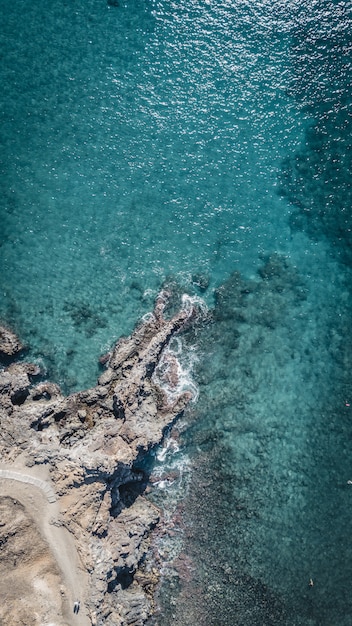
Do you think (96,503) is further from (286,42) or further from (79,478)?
(286,42)

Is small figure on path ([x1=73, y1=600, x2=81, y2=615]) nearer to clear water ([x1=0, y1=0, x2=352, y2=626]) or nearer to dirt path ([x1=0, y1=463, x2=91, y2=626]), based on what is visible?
dirt path ([x1=0, y1=463, x2=91, y2=626])

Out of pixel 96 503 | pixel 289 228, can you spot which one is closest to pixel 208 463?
pixel 96 503

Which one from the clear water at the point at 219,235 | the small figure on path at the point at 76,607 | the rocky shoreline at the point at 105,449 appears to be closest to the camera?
the small figure on path at the point at 76,607

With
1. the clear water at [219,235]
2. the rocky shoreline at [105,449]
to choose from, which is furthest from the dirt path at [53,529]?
the clear water at [219,235]

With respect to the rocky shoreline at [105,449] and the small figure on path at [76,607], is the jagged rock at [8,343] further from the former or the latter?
the small figure on path at [76,607]

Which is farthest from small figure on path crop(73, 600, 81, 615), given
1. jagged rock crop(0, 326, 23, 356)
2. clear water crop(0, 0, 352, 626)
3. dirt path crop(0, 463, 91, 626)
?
jagged rock crop(0, 326, 23, 356)

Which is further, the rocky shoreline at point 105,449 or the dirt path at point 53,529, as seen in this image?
the rocky shoreline at point 105,449
